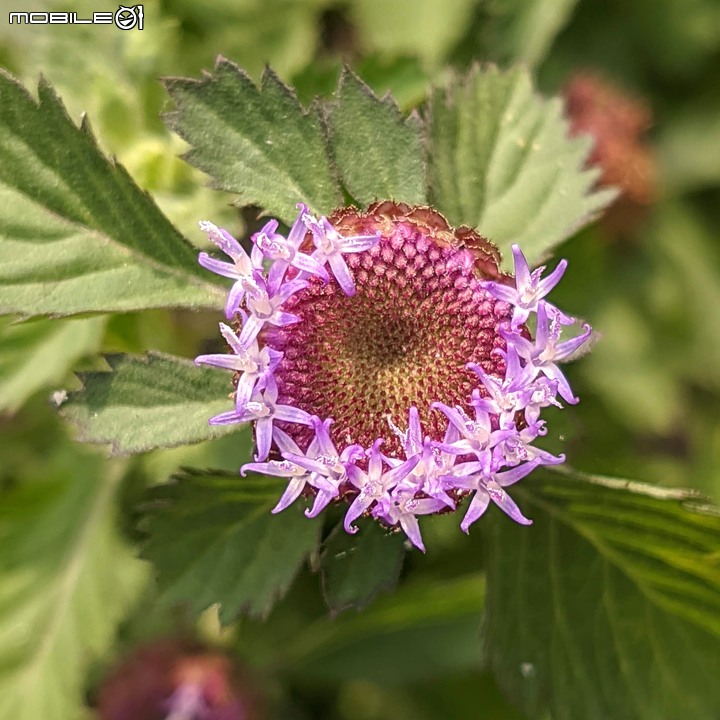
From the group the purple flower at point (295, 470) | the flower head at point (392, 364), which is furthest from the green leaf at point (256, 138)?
the purple flower at point (295, 470)

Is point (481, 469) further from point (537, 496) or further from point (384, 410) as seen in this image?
point (537, 496)

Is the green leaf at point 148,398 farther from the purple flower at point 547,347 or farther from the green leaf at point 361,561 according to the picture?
the purple flower at point 547,347

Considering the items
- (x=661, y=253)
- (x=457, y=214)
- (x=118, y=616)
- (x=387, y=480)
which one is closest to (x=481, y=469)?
(x=387, y=480)

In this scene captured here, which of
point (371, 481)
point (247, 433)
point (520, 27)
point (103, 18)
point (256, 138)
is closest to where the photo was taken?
point (371, 481)

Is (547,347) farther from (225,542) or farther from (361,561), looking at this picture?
(225,542)

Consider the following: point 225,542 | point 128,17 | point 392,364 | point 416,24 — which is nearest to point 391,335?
point 392,364

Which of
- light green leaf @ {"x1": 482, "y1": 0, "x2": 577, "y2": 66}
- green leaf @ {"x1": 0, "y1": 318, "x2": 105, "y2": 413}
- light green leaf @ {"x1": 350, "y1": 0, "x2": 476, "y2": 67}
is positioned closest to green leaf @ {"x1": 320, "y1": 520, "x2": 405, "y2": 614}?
green leaf @ {"x1": 0, "y1": 318, "x2": 105, "y2": 413}
